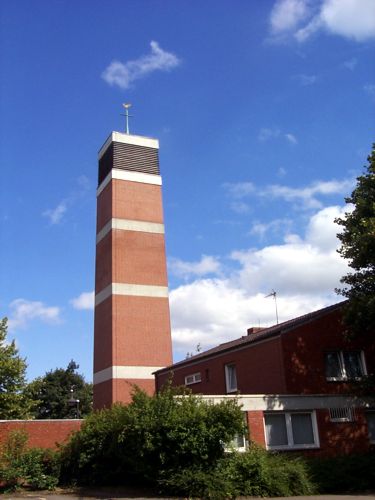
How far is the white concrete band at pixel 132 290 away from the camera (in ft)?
143

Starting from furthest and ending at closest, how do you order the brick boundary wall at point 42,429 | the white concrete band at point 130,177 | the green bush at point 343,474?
the white concrete band at point 130,177 < the brick boundary wall at point 42,429 < the green bush at point 343,474

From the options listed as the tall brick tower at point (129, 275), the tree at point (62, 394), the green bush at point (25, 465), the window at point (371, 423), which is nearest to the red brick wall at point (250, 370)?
the window at point (371, 423)

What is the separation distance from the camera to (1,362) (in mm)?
29109

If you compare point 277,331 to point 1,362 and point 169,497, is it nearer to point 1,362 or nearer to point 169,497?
point 169,497

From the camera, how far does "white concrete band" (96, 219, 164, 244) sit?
4572 centimetres

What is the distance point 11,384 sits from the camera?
3012cm

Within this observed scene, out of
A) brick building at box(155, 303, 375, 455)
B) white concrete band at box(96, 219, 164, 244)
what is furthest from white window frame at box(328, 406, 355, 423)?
white concrete band at box(96, 219, 164, 244)

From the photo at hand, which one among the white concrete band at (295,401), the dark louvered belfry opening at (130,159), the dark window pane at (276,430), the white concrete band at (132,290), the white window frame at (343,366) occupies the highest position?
the dark louvered belfry opening at (130,159)

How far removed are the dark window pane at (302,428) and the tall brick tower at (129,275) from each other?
67.0 ft

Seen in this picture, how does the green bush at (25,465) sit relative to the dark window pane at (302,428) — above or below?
below

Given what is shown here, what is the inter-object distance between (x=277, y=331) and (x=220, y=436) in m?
9.14

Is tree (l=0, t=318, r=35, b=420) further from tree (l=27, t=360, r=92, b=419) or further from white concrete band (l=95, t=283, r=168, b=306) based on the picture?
tree (l=27, t=360, r=92, b=419)

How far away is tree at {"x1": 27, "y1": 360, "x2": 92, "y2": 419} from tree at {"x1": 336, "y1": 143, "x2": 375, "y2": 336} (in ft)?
154

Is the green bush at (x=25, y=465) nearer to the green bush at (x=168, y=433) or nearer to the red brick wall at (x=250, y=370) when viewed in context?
the green bush at (x=168, y=433)
